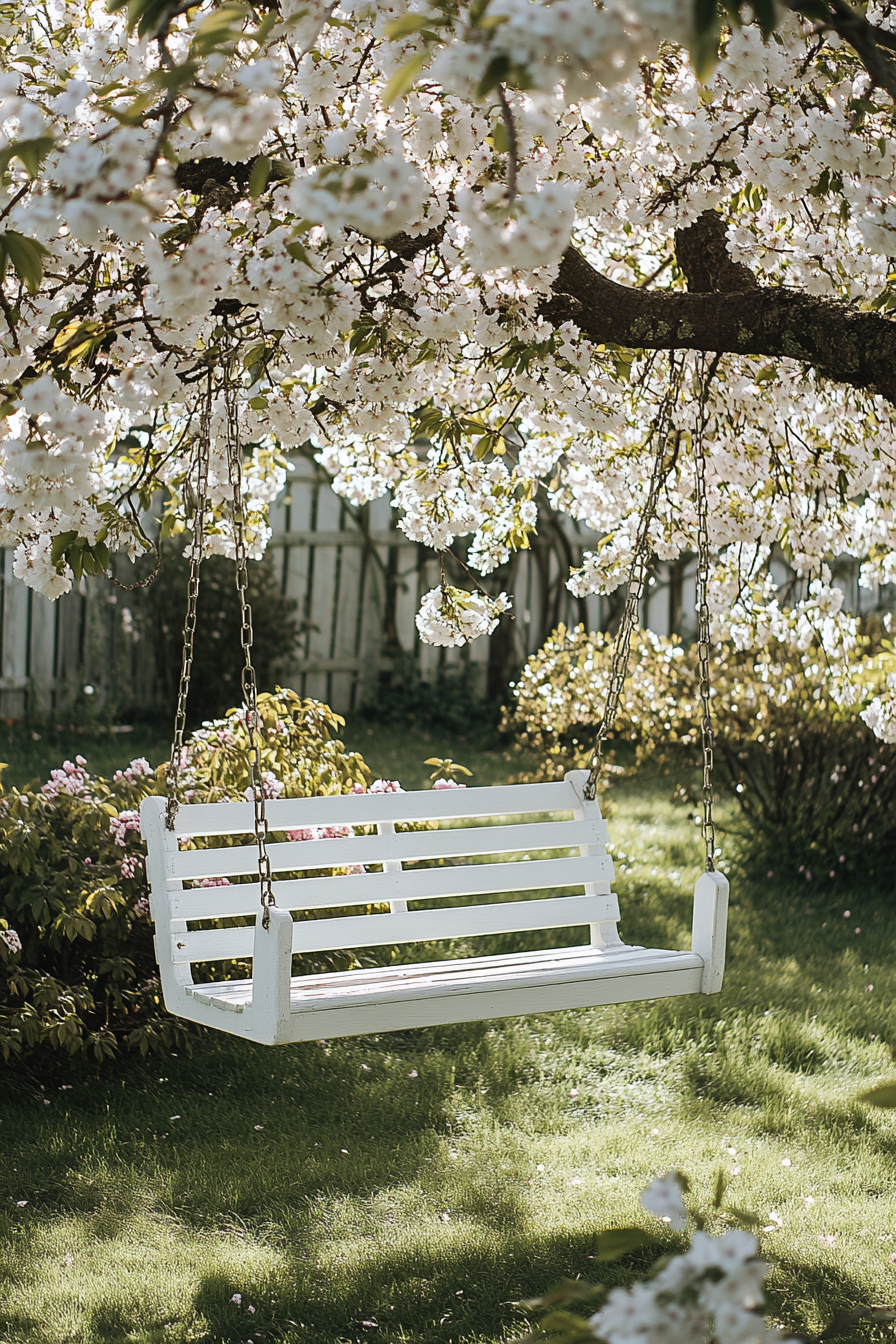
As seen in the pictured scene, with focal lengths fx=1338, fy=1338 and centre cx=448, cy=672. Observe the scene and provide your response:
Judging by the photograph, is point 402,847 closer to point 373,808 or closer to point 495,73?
point 373,808

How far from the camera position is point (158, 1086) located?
370 cm

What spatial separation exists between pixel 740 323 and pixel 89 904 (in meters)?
2.13

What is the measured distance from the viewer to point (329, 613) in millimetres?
8984

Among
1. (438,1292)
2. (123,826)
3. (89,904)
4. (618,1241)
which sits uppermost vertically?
(618,1241)

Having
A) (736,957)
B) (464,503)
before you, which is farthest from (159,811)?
(736,957)

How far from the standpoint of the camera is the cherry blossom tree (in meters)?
1.46

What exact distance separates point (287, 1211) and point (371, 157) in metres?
2.32

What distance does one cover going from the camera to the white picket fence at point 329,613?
776 centimetres

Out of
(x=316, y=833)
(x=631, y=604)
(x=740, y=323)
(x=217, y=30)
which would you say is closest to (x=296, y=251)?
(x=217, y=30)

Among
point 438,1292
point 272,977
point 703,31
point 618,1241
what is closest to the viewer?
point 703,31

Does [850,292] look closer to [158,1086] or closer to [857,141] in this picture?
[857,141]

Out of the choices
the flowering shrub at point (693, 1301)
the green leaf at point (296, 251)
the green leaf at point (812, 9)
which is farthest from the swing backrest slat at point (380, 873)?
the green leaf at point (812, 9)

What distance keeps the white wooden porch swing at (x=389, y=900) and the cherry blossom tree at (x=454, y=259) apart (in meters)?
0.37

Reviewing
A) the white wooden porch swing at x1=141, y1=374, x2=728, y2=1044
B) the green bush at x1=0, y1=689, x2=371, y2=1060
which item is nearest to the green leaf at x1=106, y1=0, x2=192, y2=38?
the white wooden porch swing at x1=141, y1=374, x2=728, y2=1044
